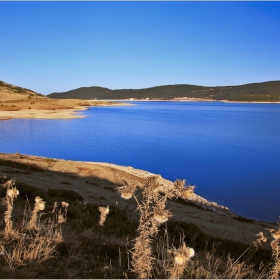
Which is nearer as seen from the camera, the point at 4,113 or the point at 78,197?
the point at 78,197

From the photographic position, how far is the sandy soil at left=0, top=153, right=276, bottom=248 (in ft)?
44.5

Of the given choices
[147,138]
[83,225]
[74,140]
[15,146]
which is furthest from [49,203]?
[147,138]

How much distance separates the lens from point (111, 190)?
62.7ft

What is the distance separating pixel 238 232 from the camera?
42.5ft

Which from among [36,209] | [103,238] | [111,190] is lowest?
[111,190]

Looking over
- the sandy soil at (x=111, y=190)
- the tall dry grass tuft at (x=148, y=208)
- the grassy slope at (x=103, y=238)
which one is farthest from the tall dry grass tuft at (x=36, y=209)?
the sandy soil at (x=111, y=190)

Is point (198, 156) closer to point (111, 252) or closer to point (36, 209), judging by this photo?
point (111, 252)

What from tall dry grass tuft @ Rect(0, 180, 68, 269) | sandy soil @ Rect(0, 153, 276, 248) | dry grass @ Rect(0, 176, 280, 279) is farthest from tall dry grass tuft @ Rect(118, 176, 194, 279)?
sandy soil @ Rect(0, 153, 276, 248)

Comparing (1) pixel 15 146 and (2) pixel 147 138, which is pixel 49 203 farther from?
(2) pixel 147 138

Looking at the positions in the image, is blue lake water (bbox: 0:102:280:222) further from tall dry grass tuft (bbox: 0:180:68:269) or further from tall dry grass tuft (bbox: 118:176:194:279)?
tall dry grass tuft (bbox: 118:176:194:279)

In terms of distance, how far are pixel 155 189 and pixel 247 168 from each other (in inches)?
1212

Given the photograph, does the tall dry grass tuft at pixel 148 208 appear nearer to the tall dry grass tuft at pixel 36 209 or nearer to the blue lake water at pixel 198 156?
the tall dry grass tuft at pixel 36 209

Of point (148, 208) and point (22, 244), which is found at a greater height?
point (148, 208)

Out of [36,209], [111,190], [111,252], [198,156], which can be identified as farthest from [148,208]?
[198,156]
